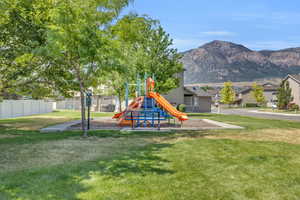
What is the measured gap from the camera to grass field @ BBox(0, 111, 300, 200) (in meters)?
4.02

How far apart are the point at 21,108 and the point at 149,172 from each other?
26.3m

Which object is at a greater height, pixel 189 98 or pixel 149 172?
pixel 189 98

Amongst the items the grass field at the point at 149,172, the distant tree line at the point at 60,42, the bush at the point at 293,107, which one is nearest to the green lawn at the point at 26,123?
the distant tree line at the point at 60,42

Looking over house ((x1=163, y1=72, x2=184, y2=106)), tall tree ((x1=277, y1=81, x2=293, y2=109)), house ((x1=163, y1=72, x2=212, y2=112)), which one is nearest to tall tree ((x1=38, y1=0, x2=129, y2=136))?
house ((x1=163, y1=72, x2=212, y2=112))

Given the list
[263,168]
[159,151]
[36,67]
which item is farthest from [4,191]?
[36,67]

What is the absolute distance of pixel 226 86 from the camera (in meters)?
66.5

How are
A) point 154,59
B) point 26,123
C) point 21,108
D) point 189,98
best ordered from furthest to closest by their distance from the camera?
point 189,98, point 21,108, point 154,59, point 26,123

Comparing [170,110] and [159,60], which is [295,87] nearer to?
[159,60]

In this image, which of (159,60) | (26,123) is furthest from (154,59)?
(26,123)

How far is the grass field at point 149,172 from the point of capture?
4.02 m

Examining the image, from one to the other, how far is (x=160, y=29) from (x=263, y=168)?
70.3 ft

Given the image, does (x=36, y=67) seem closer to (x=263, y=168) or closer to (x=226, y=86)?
(x=263, y=168)

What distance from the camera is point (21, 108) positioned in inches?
1054

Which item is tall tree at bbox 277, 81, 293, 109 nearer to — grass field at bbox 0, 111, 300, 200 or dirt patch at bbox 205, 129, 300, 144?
dirt patch at bbox 205, 129, 300, 144
